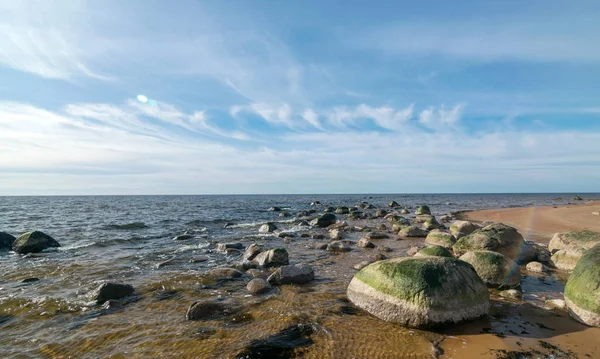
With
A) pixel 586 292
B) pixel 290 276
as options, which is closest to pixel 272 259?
pixel 290 276

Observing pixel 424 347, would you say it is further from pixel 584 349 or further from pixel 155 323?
pixel 155 323

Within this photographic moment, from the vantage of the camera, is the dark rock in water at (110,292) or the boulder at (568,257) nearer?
the dark rock in water at (110,292)

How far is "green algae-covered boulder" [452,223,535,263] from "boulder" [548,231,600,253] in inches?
58.7

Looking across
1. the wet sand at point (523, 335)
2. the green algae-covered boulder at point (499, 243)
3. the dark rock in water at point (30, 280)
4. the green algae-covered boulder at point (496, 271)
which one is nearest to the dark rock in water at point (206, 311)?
the wet sand at point (523, 335)

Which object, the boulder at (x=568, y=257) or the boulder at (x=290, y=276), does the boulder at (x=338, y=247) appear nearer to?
the boulder at (x=290, y=276)

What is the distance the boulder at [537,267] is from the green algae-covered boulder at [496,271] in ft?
8.63

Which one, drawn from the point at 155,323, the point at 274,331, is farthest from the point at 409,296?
the point at 155,323

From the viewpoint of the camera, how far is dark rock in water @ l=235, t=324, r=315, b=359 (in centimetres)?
666

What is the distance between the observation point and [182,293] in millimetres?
10891

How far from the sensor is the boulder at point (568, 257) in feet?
43.7

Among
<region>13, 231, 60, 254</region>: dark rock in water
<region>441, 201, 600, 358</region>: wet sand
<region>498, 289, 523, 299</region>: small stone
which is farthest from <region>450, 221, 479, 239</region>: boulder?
<region>13, 231, 60, 254</region>: dark rock in water

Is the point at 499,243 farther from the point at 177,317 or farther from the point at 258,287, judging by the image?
the point at 177,317

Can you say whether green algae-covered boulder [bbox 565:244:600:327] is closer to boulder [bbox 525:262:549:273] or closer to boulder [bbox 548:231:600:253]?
boulder [bbox 525:262:549:273]

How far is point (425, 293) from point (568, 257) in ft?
33.6
